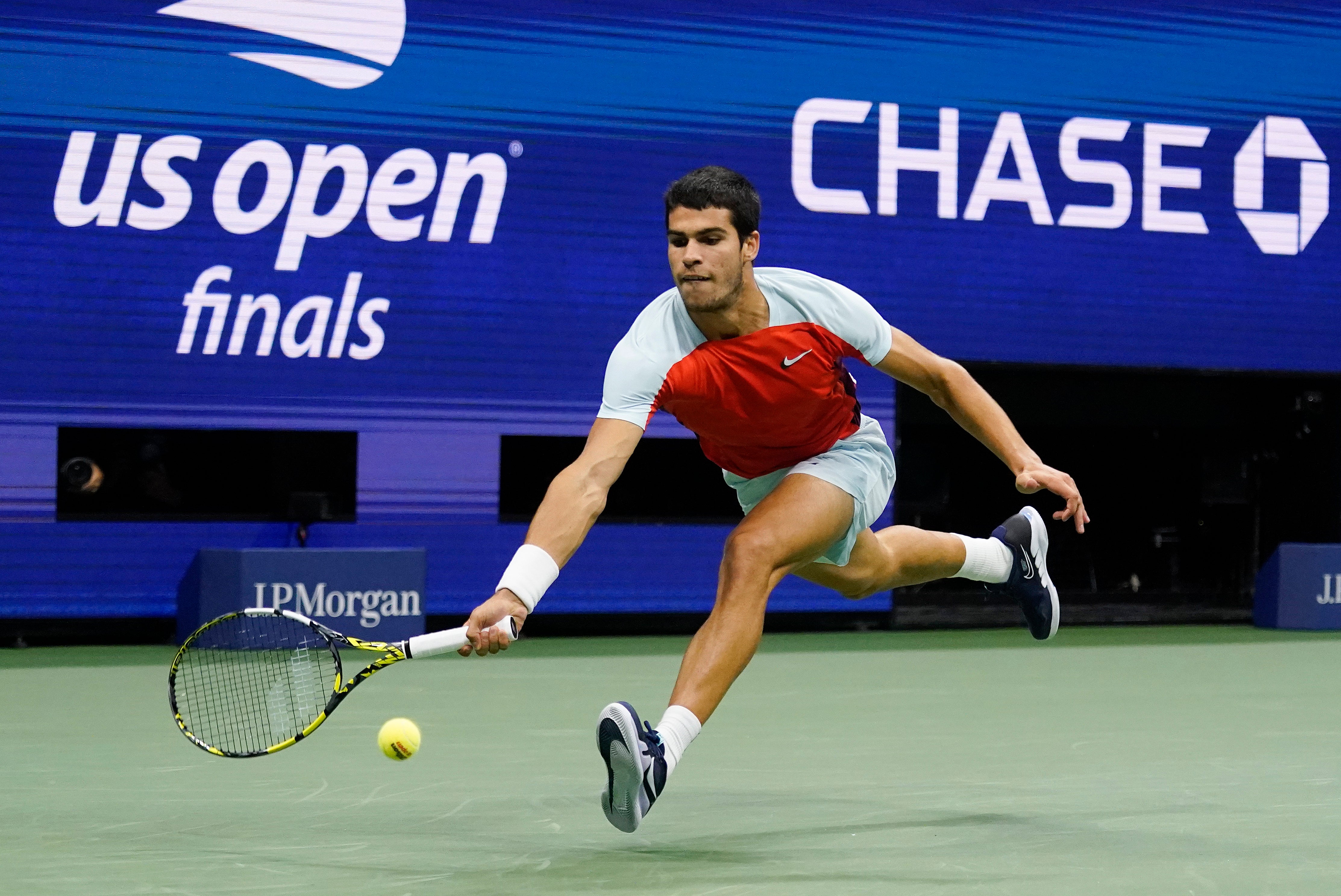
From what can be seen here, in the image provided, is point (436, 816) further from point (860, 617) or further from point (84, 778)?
point (860, 617)

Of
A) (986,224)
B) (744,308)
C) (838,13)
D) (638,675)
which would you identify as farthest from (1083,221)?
(744,308)

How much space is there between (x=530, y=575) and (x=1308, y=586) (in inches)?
409

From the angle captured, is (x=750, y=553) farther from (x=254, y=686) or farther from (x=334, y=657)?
(x=254, y=686)

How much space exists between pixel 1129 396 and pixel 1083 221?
2.99 meters

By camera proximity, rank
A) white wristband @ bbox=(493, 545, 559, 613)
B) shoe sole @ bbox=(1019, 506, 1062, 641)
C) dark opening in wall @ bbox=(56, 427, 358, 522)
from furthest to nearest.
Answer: dark opening in wall @ bbox=(56, 427, 358, 522), shoe sole @ bbox=(1019, 506, 1062, 641), white wristband @ bbox=(493, 545, 559, 613)

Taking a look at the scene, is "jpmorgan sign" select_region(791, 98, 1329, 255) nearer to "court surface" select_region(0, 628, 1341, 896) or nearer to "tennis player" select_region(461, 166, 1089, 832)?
"court surface" select_region(0, 628, 1341, 896)

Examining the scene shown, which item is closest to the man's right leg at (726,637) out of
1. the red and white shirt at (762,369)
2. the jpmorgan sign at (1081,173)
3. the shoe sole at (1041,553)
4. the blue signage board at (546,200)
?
the red and white shirt at (762,369)

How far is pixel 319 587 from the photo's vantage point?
1092cm

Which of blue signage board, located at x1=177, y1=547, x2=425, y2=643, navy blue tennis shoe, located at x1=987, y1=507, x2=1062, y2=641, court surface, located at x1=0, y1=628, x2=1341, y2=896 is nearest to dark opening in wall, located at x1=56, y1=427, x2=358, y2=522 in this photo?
blue signage board, located at x1=177, y1=547, x2=425, y2=643

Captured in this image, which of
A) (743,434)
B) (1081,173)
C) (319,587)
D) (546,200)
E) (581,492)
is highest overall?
Answer: (1081,173)

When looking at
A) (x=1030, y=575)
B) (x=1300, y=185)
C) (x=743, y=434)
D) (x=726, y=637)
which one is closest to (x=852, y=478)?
(x=743, y=434)

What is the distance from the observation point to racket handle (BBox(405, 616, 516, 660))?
4230 millimetres

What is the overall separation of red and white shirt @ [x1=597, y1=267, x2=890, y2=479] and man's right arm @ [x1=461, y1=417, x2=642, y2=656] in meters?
0.08

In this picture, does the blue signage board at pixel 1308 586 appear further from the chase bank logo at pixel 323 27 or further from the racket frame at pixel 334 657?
the racket frame at pixel 334 657
